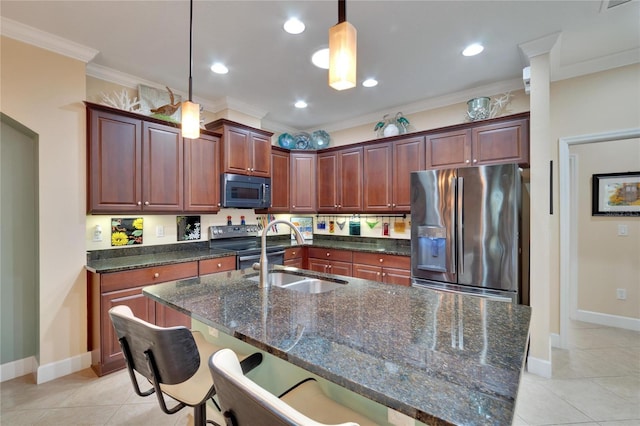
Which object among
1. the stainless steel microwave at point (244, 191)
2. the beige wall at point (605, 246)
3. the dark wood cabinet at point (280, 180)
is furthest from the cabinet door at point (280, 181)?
the beige wall at point (605, 246)

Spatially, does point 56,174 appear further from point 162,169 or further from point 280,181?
point 280,181

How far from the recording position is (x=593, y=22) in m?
2.28

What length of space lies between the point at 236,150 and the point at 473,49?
276cm

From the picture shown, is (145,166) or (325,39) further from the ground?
(325,39)

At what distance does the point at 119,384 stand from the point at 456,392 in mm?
2758

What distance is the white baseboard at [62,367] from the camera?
241 centimetres

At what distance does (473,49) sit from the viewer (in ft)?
8.57

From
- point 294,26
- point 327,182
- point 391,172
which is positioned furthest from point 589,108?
point 327,182

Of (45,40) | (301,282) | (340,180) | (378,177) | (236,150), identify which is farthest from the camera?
(340,180)

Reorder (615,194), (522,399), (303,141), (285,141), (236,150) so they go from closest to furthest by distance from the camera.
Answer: (522,399)
(615,194)
(236,150)
(285,141)
(303,141)

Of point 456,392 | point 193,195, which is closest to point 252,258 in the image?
point 193,195

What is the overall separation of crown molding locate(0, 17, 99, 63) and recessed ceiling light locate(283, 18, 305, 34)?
177cm

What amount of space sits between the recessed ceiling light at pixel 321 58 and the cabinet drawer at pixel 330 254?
2267 millimetres

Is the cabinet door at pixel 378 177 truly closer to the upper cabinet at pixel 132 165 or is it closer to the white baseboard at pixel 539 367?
the white baseboard at pixel 539 367
